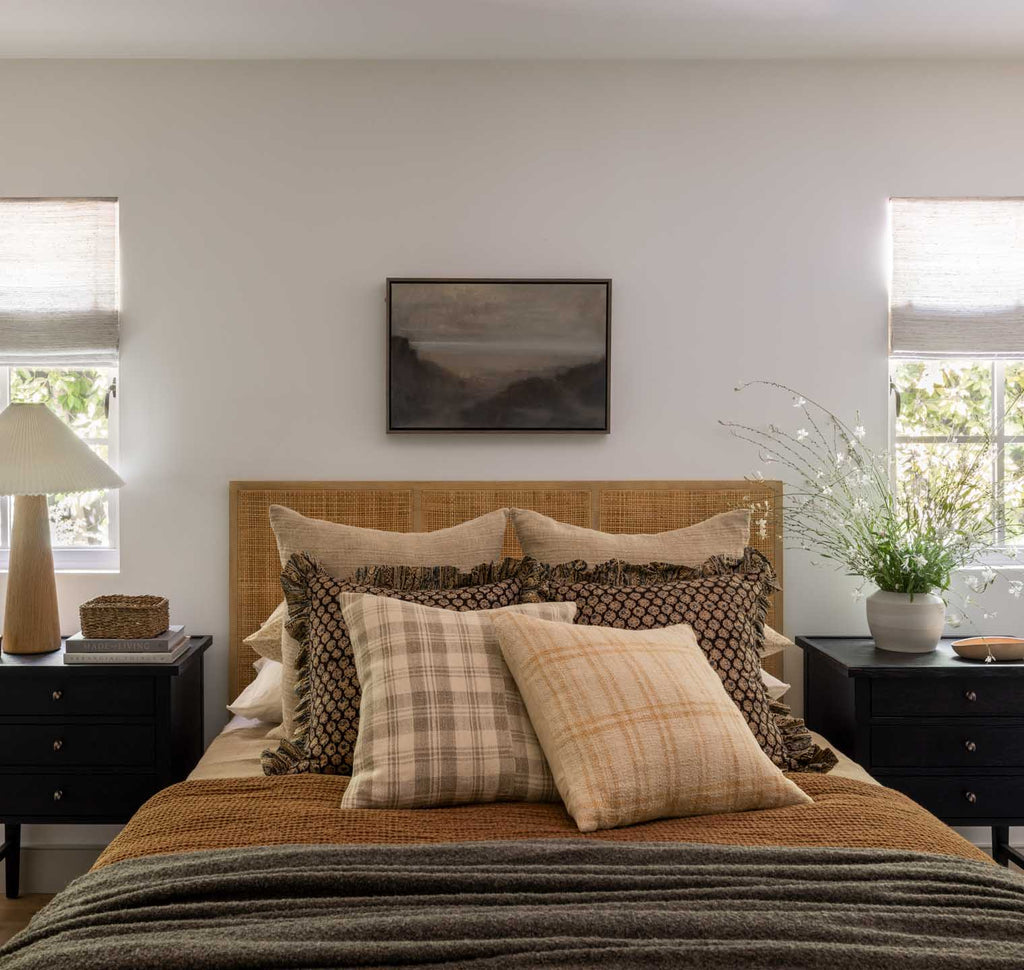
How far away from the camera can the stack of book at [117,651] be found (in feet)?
8.28

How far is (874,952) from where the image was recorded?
3.96ft

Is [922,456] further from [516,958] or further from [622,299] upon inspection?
[516,958]

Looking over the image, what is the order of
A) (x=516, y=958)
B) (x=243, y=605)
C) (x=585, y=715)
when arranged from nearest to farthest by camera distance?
(x=516, y=958)
(x=585, y=715)
(x=243, y=605)

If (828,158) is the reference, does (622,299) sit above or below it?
below

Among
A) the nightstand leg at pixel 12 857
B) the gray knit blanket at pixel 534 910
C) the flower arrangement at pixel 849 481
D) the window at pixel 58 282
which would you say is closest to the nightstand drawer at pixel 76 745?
the nightstand leg at pixel 12 857

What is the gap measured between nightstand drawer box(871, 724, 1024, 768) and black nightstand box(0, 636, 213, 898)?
6.64 ft

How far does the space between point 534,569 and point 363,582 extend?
44 cm

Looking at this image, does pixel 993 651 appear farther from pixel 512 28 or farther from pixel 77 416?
pixel 77 416

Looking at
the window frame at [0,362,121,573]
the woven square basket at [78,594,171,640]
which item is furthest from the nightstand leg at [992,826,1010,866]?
the window frame at [0,362,121,573]

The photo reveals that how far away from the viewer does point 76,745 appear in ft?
8.27

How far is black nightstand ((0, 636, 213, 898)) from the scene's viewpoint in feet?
8.24

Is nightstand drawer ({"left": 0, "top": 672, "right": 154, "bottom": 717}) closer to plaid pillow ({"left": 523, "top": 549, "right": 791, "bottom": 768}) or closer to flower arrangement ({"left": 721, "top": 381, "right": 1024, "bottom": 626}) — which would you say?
plaid pillow ({"left": 523, "top": 549, "right": 791, "bottom": 768})

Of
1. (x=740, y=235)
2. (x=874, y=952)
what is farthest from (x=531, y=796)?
(x=740, y=235)

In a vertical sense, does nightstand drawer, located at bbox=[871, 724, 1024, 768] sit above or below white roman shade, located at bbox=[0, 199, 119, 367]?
below
